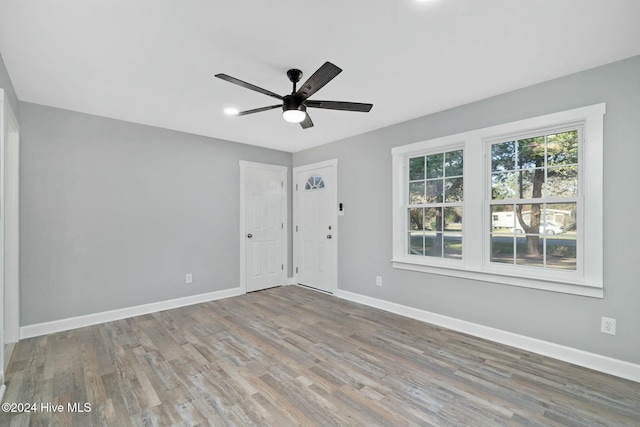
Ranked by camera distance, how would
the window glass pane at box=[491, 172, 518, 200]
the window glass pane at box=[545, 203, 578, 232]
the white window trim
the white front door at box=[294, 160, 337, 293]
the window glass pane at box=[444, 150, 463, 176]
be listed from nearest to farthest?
the white window trim → the window glass pane at box=[545, 203, 578, 232] → the window glass pane at box=[491, 172, 518, 200] → the window glass pane at box=[444, 150, 463, 176] → the white front door at box=[294, 160, 337, 293]

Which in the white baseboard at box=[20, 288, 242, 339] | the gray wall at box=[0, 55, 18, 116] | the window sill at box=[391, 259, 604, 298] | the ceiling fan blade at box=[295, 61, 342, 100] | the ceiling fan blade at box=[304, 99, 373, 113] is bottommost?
the white baseboard at box=[20, 288, 242, 339]

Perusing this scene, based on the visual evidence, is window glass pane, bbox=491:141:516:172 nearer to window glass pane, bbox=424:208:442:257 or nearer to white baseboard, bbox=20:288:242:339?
window glass pane, bbox=424:208:442:257

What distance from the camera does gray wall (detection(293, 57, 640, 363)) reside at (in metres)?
2.33

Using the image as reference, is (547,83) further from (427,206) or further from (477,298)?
(477,298)

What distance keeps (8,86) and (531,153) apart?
486 cm

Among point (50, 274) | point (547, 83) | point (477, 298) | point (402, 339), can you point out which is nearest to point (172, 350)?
point (50, 274)

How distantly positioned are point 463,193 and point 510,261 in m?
0.84

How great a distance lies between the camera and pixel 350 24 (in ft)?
6.33

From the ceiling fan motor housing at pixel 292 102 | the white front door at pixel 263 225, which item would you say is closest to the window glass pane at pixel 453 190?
the ceiling fan motor housing at pixel 292 102

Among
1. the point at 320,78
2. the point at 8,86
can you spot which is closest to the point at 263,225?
the point at 8,86

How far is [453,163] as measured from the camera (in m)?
3.46

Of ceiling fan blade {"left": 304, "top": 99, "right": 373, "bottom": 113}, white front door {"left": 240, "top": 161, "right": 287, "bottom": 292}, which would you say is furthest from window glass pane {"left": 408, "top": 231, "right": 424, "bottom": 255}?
white front door {"left": 240, "top": 161, "right": 287, "bottom": 292}

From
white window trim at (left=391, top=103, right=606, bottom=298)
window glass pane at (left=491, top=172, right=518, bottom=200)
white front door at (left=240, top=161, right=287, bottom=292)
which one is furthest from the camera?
white front door at (left=240, top=161, right=287, bottom=292)

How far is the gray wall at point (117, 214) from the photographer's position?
3232mm
